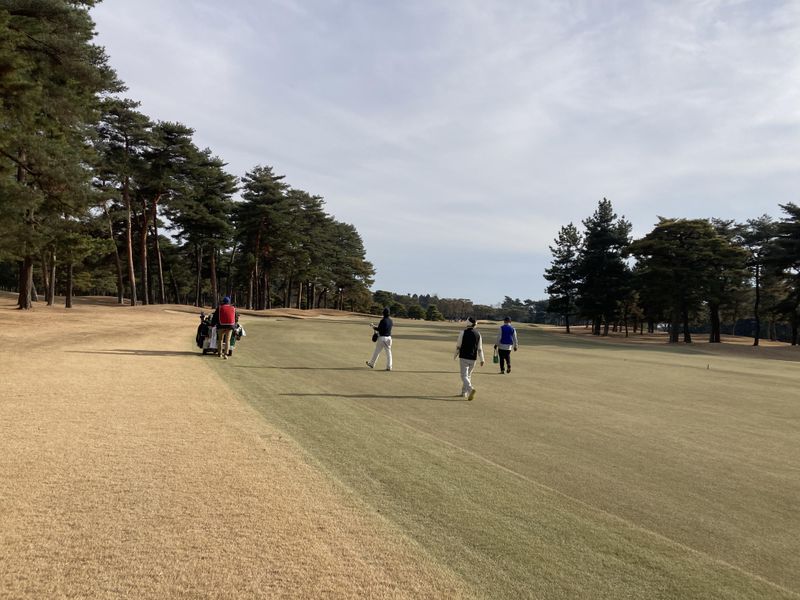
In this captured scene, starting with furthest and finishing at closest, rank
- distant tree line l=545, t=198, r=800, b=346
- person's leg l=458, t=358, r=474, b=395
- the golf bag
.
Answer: distant tree line l=545, t=198, r=800, b=346, the golf bag, person's leg l=458, t=358, r=474, b=395

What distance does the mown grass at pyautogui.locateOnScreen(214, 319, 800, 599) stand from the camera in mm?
4066

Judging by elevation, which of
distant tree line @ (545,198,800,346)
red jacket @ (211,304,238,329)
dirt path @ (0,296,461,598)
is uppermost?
distant tree line @ (545,198,800,346)

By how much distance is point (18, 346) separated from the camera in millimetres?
15672

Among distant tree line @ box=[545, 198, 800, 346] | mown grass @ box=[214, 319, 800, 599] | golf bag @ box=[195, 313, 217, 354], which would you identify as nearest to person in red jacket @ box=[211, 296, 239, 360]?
golf bag @ box=[195, 313, 217, 354]

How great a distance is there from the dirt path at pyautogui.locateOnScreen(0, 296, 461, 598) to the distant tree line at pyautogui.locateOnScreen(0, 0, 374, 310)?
14.8 m

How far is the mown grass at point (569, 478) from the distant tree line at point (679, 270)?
1463 inches

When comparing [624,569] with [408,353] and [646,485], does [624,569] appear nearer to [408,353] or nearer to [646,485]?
[646,485]

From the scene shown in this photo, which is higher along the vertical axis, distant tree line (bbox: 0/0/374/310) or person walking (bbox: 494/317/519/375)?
distant tree line (bbox: 0/0/374/310)

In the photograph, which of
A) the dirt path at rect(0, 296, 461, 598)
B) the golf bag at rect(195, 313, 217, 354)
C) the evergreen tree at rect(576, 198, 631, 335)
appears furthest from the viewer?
the evergreen tree at rect(576, 198, 631, 335)

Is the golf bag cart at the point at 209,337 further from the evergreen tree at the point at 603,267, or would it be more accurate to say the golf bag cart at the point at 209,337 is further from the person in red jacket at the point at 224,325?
the evergreen tree at the point at 603,267

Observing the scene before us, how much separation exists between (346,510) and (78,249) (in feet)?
90.6

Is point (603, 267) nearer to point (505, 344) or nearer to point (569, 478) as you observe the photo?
point (505, 344)

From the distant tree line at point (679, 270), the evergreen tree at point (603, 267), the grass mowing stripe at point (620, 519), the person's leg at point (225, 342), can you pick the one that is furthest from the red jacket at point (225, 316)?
the evergreen tree at point (603, 267)

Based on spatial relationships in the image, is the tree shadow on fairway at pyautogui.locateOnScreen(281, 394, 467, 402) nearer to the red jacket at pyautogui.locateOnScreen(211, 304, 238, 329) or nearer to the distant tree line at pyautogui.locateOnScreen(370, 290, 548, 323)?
the red jacket at pyautogui.locateOnScreen(211, 304, 238, 329)
